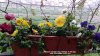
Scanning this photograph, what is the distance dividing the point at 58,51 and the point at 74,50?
92 millimetres

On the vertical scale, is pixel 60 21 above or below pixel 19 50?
above

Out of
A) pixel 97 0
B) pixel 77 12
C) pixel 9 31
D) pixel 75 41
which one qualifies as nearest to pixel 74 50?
pixel 75 41

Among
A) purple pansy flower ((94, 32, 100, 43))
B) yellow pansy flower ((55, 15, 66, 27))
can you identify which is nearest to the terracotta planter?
yellow pansy flower ((55, 15, 66, 27))

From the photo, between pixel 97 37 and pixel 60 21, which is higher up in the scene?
pixel 60 21

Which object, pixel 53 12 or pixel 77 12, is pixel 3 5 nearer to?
pixel 53 12

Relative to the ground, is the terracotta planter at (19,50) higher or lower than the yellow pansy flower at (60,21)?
lower

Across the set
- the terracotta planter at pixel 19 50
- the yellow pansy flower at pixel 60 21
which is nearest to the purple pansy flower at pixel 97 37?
the yellow pansy flower at pixel 60 21

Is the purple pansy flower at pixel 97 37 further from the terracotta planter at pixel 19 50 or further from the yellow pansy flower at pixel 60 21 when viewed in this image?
the terracotta planter at pixel 19 50

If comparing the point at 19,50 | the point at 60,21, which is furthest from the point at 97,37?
the point at 19,50

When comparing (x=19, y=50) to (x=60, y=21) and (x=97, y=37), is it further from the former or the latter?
(x=97, y=37)

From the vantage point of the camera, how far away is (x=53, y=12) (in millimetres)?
1626

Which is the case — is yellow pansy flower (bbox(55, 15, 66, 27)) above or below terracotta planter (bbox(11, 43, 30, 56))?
above

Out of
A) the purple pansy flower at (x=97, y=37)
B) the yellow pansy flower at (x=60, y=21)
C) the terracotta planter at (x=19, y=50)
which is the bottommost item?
the terracotta planter at (x=19, y=50)

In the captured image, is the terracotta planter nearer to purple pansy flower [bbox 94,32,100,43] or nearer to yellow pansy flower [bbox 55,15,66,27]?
yellow pansy flower [bbox 55,15,66,27]
